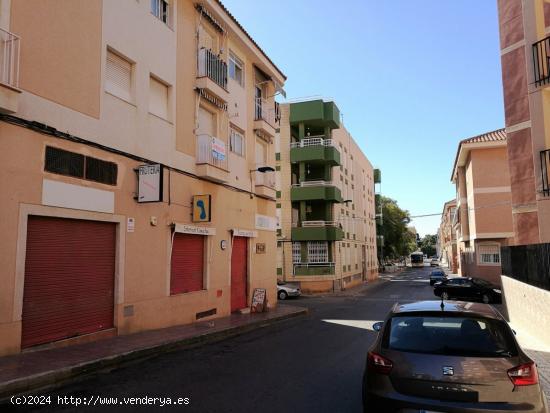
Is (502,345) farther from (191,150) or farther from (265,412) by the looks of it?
(191,150)

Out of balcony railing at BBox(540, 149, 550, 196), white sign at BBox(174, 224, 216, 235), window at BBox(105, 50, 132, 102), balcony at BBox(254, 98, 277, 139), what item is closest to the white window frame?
balcony at BBox(254, 98, 277, 139)

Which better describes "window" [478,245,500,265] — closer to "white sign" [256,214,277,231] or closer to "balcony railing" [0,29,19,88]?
"white sign" [256,214,277,231]

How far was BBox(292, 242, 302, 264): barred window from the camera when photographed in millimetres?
31666

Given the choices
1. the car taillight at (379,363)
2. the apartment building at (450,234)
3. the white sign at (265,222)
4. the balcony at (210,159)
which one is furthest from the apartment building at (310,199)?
the car taillight at (379,363)

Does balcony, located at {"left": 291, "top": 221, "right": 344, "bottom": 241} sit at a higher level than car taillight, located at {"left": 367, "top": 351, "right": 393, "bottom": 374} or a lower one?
higher

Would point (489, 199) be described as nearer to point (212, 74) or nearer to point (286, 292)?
point (286, 292)

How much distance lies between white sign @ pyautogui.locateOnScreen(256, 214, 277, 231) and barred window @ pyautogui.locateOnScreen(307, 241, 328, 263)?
11.6 m

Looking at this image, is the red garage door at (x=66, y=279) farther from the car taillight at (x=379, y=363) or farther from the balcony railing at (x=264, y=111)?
the balcony railing at (x=264, y=111)

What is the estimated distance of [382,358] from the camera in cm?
447

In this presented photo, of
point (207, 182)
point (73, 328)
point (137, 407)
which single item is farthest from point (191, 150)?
point (137, 407)

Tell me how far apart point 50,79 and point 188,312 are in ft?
24.7

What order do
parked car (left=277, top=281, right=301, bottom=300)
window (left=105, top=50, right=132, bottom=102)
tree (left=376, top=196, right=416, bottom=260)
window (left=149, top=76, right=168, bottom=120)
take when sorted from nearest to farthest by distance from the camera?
window (left=105, top=50, right=132, bottom=102) < window (left=149, top=76, right=168, bottom=120) < parked car (left=277, top=281, right=301, bottom=300) < tree (left=376, top=196, right=416, bottom=260)

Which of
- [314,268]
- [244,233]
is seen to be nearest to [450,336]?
[244,233]

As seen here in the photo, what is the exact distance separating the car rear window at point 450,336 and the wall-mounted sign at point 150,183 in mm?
7521
